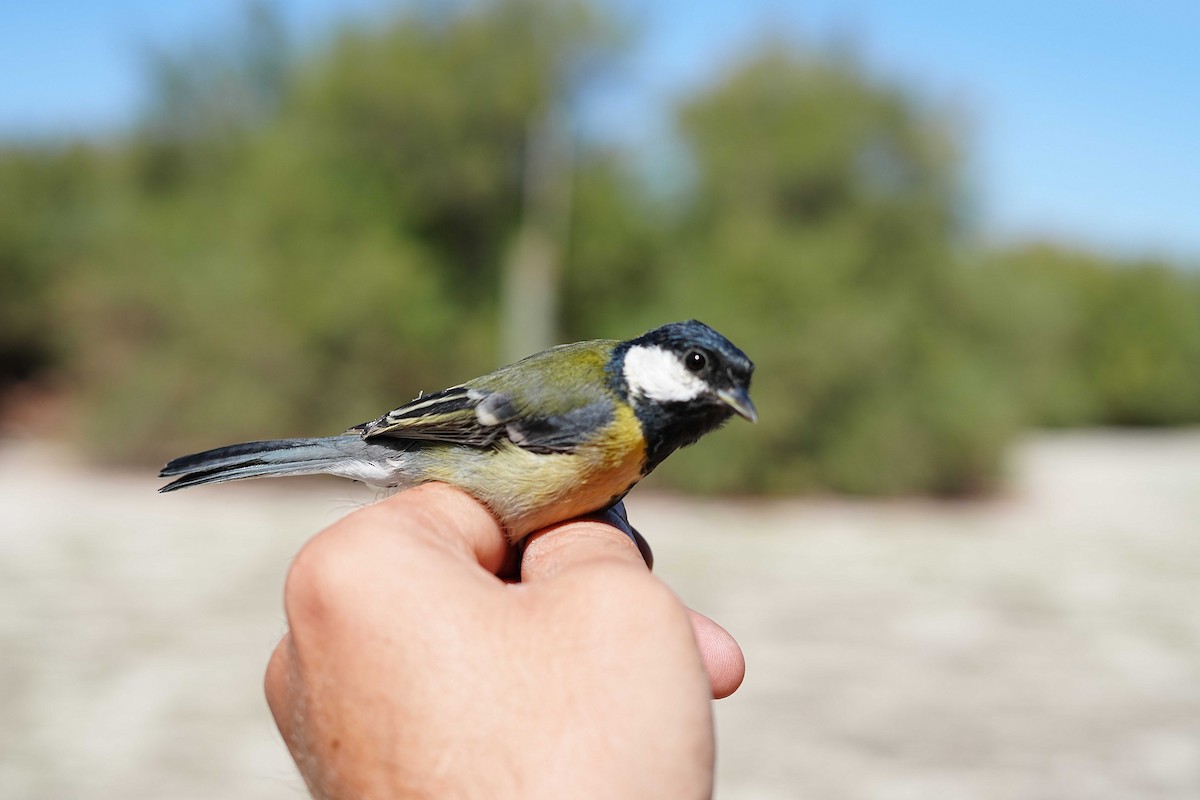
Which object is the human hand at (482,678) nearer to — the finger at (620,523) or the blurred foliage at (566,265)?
the finger at (620,523)

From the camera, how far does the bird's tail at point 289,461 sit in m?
2.38

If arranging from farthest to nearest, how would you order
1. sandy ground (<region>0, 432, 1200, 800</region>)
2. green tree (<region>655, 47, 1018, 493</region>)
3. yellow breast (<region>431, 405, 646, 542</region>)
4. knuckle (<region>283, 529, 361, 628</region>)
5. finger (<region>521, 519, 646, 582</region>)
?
1. green tree (<region>655, 47, 1018, 493</region>)
2. sandy ground (<region>0, 432, 1200, 800</region>)
3. yellow breast (<region>431, 405, 646, 542</region>)
4. finger (<region>521, 519, 646, 582</region>)
5. knuckle (<region>283, 529, 361, 628</region>)

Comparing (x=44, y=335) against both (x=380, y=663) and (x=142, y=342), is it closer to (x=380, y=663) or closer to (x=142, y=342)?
(x=142, y=342)

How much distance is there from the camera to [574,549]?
195 centimetres

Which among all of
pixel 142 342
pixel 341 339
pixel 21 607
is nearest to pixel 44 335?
pixel 142 342

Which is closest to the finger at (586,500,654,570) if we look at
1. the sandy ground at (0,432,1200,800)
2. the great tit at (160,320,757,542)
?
the great tit at (160,320,757,542)

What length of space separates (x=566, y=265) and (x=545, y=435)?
1389 cm

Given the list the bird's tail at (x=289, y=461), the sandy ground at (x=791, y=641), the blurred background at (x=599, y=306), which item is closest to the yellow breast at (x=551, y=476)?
the bird's tail at (x=289, y=461)

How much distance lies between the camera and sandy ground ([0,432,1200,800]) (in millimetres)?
5613

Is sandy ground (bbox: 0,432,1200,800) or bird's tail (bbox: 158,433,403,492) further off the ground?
bird's tail (bbox: 158,433,403,492)

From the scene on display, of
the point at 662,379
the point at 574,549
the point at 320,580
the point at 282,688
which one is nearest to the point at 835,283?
the point at 662,379

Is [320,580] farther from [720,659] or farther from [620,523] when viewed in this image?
[620,523]

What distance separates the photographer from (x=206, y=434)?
570 inches

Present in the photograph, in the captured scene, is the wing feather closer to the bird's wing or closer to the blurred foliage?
the bird's wing
